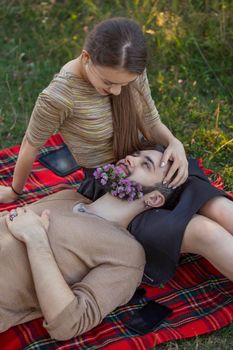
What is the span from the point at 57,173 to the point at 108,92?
1.33 meters

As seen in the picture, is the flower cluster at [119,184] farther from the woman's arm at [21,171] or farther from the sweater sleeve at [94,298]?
the woman's arm at [21,171]

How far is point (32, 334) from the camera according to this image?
296cm

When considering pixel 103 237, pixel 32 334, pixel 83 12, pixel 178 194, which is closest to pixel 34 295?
pixel 32 334

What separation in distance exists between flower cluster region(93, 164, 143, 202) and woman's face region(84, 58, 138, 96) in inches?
17.5

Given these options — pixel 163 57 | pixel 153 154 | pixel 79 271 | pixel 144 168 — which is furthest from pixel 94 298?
pixel 163 57

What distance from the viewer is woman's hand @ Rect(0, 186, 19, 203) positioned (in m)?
3.88

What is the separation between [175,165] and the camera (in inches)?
131

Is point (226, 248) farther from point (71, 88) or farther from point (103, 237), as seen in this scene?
point (71, 88)

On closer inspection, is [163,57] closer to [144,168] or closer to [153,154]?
[153,154]

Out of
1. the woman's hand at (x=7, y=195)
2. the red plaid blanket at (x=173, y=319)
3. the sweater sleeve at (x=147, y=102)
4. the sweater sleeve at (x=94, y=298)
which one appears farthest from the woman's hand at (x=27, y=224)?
the sweater sleeve at (x=147, y=102)

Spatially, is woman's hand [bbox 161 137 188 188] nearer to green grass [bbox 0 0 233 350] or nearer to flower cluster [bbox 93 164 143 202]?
flower cluster [bbox 93 164 143 202]

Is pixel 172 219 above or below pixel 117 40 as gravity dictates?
below

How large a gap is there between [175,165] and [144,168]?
0.20 m

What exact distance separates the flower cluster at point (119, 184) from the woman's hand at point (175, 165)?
7.9 inches
